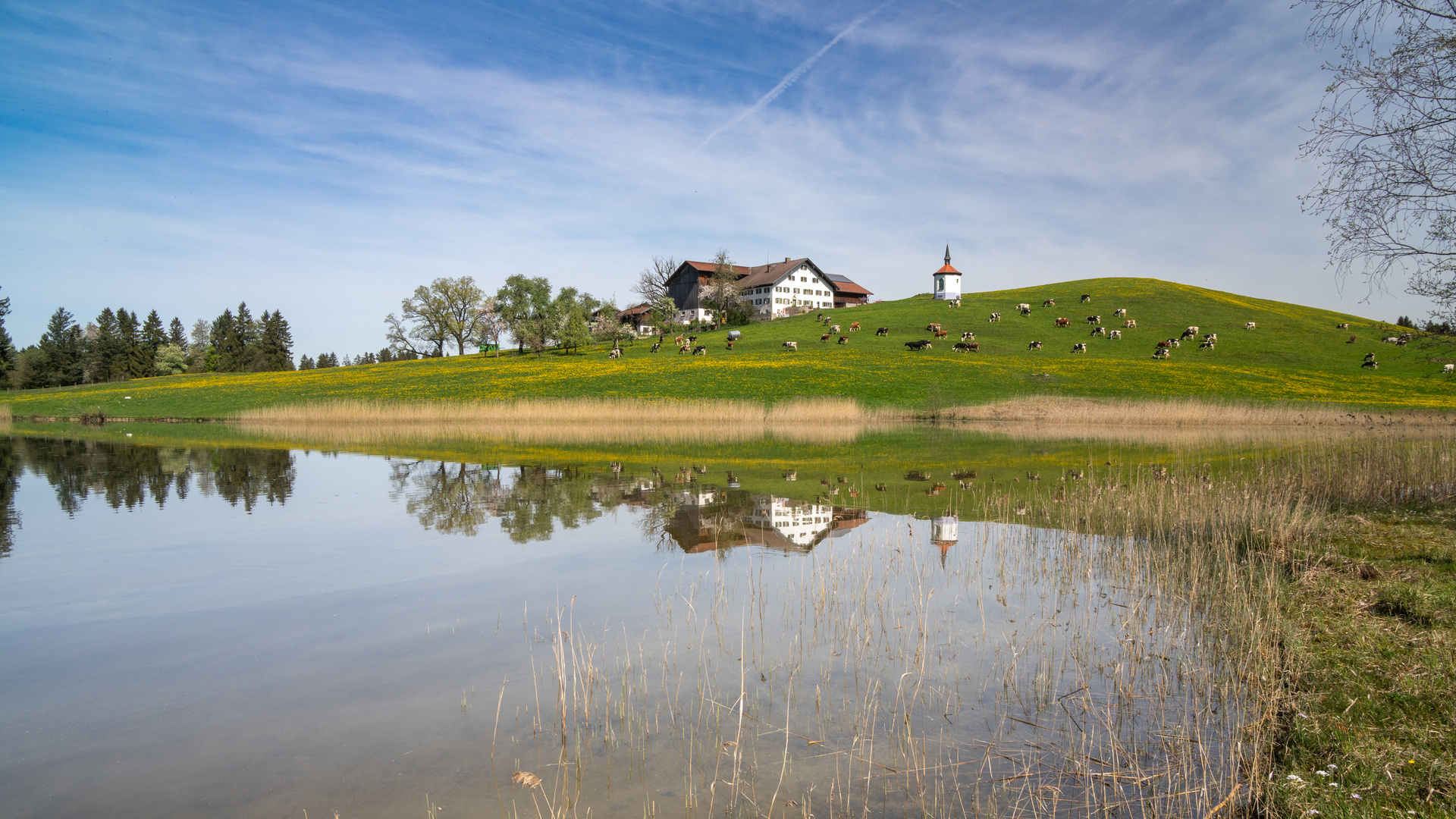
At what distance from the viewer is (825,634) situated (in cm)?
770

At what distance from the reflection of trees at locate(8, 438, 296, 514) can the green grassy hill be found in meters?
20.4

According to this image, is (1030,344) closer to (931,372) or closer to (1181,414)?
(931,372)

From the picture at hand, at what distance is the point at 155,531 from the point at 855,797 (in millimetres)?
14317

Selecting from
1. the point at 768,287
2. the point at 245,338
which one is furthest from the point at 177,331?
the point at 768,287

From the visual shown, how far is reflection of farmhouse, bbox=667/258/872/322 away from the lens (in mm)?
114500

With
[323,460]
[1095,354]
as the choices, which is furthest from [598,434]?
[1095,354]

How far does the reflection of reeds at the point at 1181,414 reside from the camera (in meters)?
39.1

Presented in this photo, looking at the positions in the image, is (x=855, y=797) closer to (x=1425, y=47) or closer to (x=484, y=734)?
(x=484, y=734)

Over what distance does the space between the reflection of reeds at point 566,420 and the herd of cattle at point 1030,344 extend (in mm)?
23976

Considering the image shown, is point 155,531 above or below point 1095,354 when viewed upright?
below

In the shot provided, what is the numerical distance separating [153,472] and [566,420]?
67.3 ft

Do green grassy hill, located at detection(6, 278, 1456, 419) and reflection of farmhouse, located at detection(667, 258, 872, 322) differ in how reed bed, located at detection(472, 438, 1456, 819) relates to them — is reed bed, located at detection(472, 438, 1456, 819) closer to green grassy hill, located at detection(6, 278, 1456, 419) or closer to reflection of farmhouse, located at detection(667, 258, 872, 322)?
green grassy hill, located at detection(6, 278, 1456, 419)

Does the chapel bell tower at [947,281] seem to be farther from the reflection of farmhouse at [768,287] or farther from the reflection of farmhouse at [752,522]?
the reflection of farmhouse at [752,522]

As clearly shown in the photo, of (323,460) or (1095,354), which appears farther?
(1095,354)
